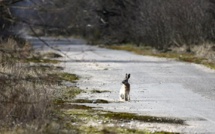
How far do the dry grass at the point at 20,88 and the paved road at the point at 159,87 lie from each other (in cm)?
74

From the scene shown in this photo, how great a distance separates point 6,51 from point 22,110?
268 cm

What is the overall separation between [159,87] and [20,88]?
514 inches

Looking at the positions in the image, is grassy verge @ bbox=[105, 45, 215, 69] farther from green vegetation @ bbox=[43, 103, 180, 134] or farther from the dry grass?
the dry grass

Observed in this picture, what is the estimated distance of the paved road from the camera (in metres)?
17.5

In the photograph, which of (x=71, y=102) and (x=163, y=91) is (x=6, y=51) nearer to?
(x=71, y=102)

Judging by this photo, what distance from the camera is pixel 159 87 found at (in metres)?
26.5

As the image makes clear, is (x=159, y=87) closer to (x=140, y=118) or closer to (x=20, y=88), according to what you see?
(x=140, y=118)

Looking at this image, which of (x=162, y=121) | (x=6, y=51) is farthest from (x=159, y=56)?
(x=6, y=51)

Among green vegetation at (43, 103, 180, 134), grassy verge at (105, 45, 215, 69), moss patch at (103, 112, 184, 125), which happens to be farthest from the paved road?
grassy verge at (105, 45, 215, 69)

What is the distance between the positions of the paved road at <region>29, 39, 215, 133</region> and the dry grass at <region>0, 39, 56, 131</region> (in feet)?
2.41

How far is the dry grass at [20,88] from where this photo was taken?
12.5 metres

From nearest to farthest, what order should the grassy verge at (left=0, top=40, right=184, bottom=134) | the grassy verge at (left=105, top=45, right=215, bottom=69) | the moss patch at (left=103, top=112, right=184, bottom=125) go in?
1. the grassy verge at (left=0, top=40, right=184, bottom=134)
2. the moss patch at (left=103, top=112, right=184, bottom=125)
3. the grassy verge at (left=105, top=45, right=215, bottom=69)

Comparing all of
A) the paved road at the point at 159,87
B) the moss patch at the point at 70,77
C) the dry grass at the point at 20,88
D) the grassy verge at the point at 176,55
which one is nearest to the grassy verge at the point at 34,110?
the dry grass at the point at 20,88

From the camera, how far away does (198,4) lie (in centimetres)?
5144
